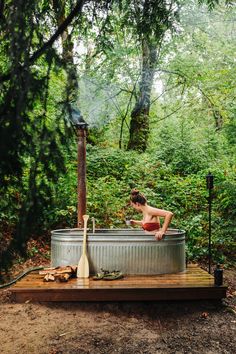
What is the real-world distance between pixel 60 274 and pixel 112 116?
9.62m

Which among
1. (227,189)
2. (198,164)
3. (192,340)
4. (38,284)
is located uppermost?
(198,164)

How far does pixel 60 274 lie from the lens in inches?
223

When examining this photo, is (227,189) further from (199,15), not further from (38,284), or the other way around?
(199,15)

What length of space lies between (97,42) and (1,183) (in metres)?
1.89

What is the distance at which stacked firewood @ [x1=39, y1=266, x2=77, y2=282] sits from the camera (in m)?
5.59

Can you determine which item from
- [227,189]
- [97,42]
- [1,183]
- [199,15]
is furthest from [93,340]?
[199,15]

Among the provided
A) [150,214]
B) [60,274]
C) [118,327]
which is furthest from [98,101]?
[118,327]

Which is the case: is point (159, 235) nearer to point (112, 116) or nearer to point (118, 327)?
point (118, 327)

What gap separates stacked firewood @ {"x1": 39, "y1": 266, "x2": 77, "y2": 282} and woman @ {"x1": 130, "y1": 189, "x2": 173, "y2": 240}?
1.34m

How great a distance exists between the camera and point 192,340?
4512 mm

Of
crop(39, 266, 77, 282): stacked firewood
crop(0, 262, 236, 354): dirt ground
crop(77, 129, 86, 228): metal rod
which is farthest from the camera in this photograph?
crop(77, 129, 86, 228): metal rod

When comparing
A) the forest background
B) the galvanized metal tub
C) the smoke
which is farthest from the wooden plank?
the smoke

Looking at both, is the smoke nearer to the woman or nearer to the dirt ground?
the woman

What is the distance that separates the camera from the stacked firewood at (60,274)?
5.59 meters
